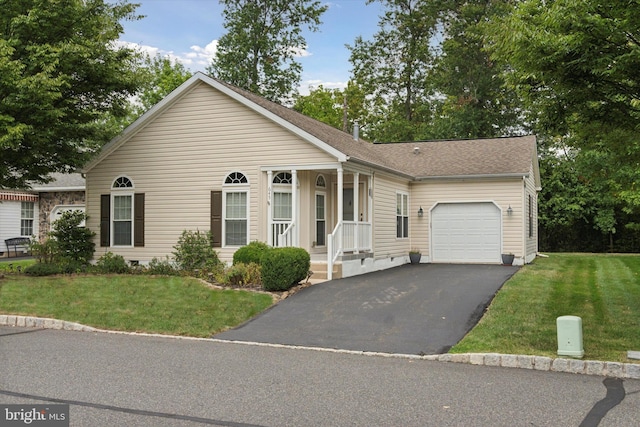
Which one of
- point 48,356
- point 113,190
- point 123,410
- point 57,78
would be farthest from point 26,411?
point 113,190

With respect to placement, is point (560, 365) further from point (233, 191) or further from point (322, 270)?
point (233, 191)

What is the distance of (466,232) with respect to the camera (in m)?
21.0

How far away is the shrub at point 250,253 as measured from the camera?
1509 centimetres

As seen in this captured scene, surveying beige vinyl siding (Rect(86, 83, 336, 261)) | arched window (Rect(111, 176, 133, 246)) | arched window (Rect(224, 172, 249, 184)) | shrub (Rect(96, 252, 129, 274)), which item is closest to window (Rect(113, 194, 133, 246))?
arched window (Rect(111, 176, 133, 246))

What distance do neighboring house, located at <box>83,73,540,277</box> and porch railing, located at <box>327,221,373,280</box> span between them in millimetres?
32

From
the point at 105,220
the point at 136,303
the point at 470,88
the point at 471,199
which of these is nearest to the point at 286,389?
the point at 136,303

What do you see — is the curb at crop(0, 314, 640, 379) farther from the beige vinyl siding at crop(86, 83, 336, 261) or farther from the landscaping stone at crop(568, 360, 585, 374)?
the beige vinyl siding at crop(86, 83, 336, 261)

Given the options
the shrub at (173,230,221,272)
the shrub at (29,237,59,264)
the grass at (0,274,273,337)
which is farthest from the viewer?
the shrub at (29,237,59,264)

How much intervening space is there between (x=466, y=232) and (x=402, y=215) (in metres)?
2.34

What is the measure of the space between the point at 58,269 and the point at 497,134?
85.1ft

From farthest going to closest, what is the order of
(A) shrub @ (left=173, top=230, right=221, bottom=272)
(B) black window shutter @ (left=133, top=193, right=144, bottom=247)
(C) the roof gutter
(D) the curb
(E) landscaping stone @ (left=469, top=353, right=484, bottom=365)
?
(C) the roof gutter < (B) black window shutter @ (left=133, top=193, right=144, bottom=247) < (A) shrub @ (left=173, top=230, right=221, bottom=272) < (E) landscaping stone @ (left=469, top=353, right=484, bottom=365) < (D) the curb

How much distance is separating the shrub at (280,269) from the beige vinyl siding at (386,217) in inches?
188

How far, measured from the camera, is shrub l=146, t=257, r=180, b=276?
1629cm

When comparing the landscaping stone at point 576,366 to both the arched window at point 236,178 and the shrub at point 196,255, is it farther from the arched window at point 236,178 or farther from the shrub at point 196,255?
the arched window at point 236,178
